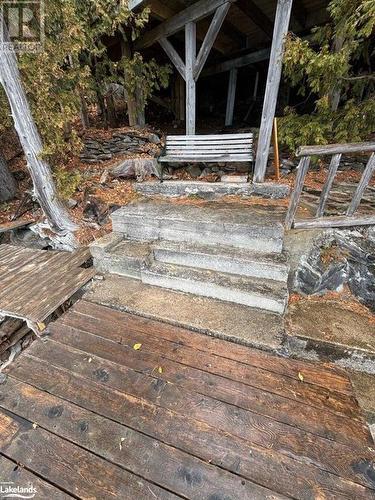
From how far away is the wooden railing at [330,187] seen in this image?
2.26 metres

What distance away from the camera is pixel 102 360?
191cm

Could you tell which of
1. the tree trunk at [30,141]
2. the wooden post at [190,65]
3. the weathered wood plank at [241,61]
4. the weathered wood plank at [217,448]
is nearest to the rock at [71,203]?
the tree trunk at [30,141]

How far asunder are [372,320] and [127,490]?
87.9 inches

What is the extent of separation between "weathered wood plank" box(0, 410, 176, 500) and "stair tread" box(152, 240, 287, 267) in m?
1.75

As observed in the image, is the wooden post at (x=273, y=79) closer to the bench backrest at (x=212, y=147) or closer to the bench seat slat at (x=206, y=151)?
the bench backrest at (x=212, y=147)

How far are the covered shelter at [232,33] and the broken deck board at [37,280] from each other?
10.2ft

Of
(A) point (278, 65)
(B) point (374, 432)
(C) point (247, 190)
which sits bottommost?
(B) point (374, 432)

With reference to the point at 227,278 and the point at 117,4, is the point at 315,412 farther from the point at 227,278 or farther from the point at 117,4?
the point at 117,4

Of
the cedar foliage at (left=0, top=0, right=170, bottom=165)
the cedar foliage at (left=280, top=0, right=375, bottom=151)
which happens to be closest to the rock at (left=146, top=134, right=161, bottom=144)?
the cedar foliage at (left=0, top=0, right=170, bottom=165)

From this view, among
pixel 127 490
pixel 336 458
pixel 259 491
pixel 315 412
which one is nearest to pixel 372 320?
pixel 315 412

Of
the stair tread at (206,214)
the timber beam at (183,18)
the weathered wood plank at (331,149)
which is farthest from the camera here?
the timber beam at (183,18)

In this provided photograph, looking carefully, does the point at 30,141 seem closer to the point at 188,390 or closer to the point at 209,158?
the point at 209,158

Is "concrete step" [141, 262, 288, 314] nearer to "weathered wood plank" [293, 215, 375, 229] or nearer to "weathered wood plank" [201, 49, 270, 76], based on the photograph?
"weathered wood plank" [293, 215, 375, 229]
